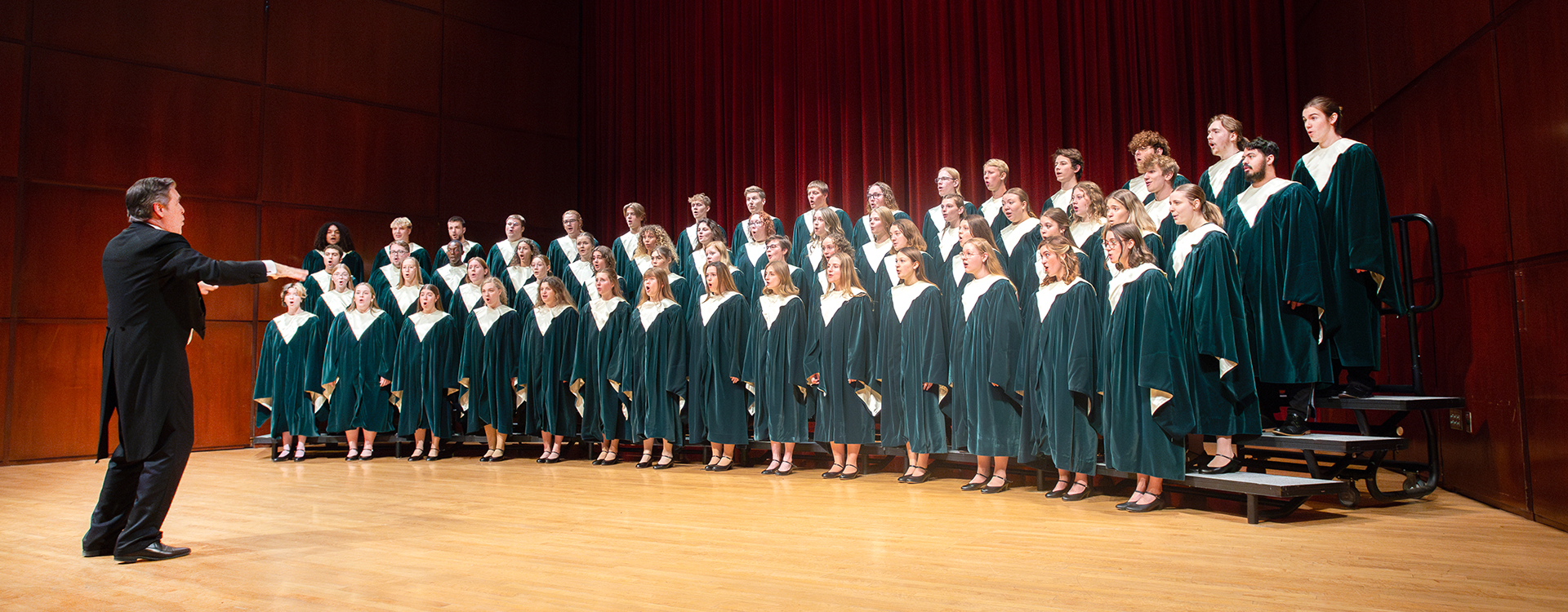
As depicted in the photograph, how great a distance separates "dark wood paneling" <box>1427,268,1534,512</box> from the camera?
12.3 ft

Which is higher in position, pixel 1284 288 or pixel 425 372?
pixel 1284 288

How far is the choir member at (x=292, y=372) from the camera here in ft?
22.5

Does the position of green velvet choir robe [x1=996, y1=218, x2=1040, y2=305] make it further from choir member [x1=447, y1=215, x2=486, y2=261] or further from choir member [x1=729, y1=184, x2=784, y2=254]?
choir member [x1=447, y1=215, x2=486, y2=261]

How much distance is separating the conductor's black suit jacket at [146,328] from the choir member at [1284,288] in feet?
12.9

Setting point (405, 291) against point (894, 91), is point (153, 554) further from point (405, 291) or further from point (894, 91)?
point (894, 91)

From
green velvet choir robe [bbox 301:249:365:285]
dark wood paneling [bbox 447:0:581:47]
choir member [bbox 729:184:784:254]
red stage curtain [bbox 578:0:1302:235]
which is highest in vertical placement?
dark wood paneling [bbox 447:0:581:47]

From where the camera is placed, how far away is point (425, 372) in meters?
6.77

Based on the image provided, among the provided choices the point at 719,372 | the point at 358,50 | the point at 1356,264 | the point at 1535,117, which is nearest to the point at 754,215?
the point at 719,372

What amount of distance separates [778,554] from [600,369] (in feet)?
11.6

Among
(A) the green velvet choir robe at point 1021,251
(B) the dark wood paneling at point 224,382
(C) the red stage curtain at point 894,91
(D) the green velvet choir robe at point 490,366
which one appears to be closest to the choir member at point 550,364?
(D) the green velvet choir robe at point 490,366

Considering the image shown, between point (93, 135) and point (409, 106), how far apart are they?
248 cm

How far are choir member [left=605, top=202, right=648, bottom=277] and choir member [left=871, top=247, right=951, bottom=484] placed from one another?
243cm

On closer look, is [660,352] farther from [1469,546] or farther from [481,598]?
[1469,546]

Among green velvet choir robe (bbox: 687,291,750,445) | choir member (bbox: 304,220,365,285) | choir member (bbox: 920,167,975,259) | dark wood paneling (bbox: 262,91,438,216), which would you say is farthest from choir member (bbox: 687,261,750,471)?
dark wood paneling (bbox: 262,91,438,216)
